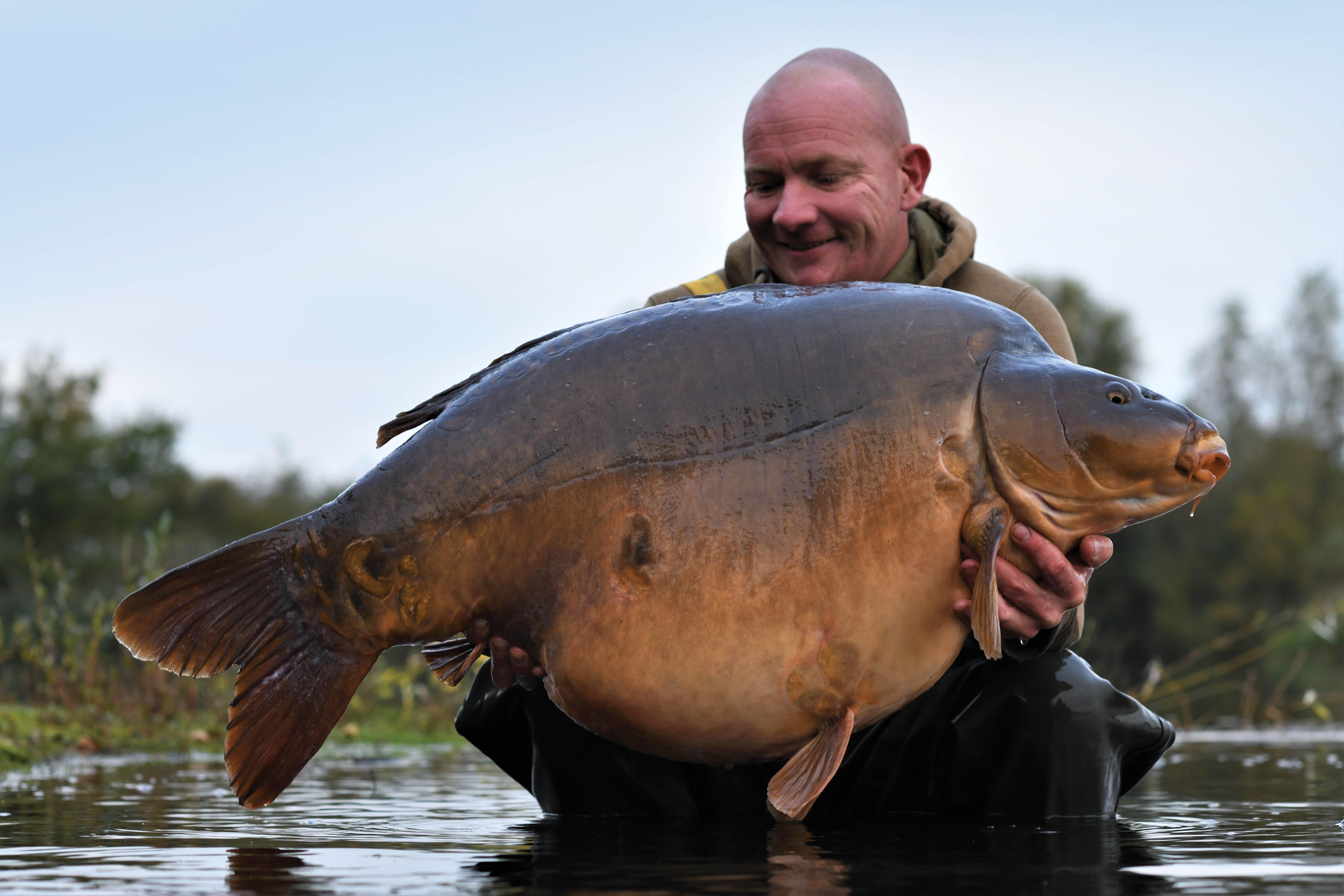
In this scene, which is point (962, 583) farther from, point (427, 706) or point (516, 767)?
point (427, 706)

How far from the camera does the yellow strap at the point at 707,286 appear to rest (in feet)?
13.6

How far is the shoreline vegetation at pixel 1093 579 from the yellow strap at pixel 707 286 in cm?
274

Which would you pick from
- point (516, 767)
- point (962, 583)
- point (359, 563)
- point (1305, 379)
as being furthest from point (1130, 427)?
point (1305, 379)

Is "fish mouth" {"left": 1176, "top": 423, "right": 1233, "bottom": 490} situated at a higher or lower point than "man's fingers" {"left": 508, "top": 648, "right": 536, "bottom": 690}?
higher

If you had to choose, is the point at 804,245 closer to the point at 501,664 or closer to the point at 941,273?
the point at 941,273

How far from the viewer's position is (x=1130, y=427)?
8.76 ft

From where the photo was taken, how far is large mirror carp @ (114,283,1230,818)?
256 cm

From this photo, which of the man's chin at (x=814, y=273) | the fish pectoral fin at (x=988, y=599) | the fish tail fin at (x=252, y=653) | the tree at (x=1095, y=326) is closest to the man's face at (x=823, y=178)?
the man's chin at (x=814, y=273)

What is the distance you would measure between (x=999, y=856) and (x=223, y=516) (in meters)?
39.7

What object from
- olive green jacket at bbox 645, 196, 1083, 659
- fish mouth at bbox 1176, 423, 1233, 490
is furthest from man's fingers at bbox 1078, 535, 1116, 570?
olive green jacket at bbox 645, 196, 1083, 659

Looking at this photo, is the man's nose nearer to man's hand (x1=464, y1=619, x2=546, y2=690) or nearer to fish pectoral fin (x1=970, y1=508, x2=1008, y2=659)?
fish pectoral fin (x1=970, y1=508, x2=1008, y2=659)

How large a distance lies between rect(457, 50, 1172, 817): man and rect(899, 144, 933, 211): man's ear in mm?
218

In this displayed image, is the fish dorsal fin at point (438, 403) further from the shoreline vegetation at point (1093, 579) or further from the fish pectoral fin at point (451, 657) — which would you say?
the shoreline vegetation at point (1093, 579)

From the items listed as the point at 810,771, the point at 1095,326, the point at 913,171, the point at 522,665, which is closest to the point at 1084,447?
the point at 810,771
